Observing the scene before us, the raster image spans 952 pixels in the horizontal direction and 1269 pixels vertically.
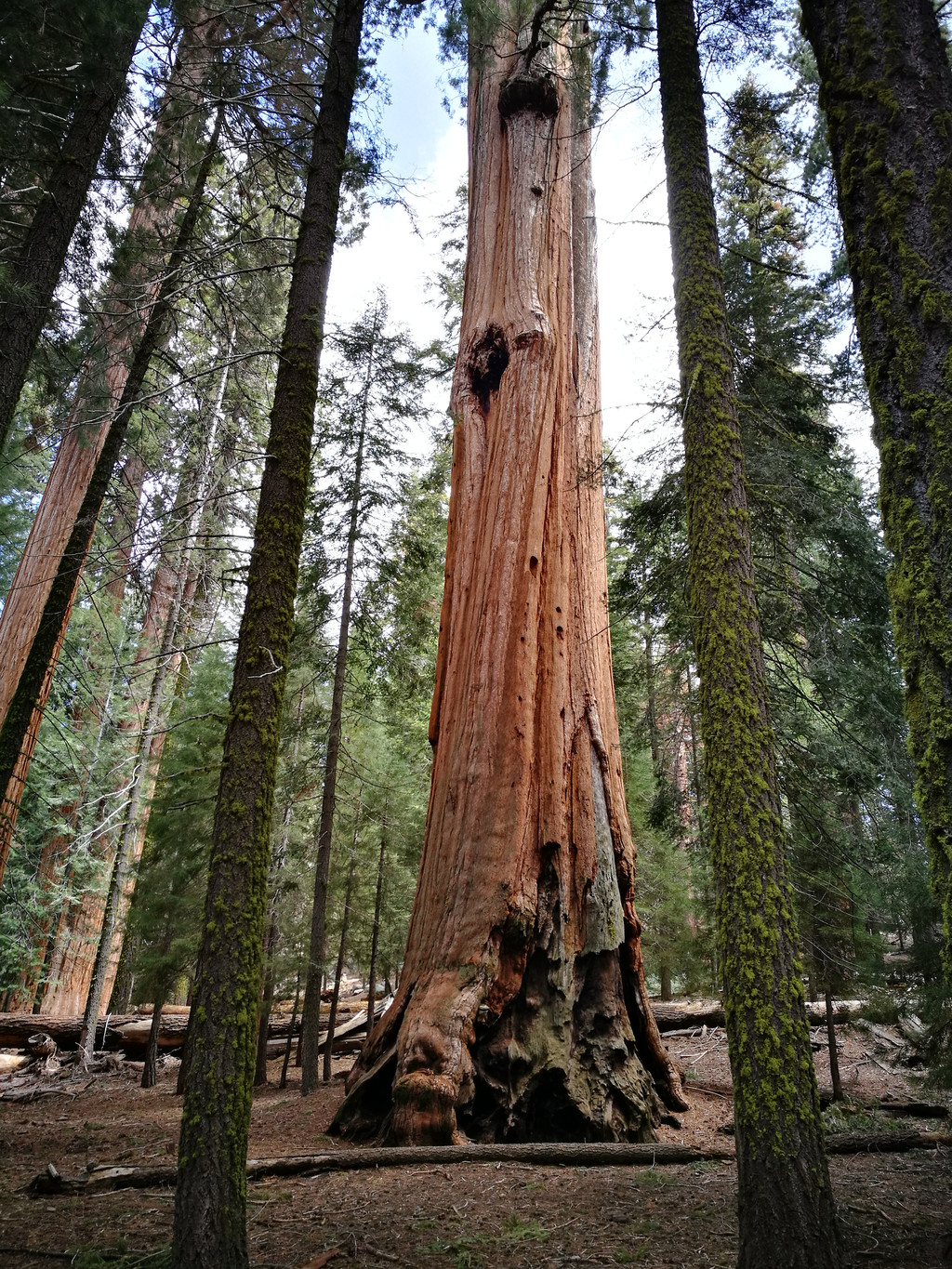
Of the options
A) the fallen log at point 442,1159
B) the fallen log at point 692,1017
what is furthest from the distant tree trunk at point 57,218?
the fallen log at point 692,1017

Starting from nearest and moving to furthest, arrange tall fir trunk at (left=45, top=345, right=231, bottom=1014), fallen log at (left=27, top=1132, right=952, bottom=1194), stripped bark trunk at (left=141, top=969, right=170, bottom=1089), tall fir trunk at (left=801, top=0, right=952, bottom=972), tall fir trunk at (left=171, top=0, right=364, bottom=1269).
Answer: tall fir trunk at (left=801, top=0, right=952, bottom=972)
tall fir trunk at (left=171, top=0, right=364, bottom=1269)
fallen log at (left=27, top=1132, right=952, bottom=1194)
stripped bark trunk at (left=141, top=969, right=170, bottom=1089)
tall fir trunk at (left=45, top=345, right=231, bottom=1014)

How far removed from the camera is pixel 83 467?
11.3 meters

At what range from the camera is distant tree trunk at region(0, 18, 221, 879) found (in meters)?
6.16

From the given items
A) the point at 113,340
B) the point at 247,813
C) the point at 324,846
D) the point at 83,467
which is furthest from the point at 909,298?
the point at 83,467

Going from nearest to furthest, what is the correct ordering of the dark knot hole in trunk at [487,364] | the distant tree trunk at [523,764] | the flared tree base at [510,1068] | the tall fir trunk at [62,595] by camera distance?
the flared tree base at [510,1068] → the distant tree trunk at [523,764] → the tall fir trunk at [62,595] → the dark knot hole in trunk at [487,364]

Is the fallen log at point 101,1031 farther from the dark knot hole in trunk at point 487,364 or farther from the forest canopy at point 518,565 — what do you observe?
the dark knot hole in trunk at point 487,364

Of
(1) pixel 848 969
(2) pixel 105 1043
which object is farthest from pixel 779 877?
(2) pixel 105 1043

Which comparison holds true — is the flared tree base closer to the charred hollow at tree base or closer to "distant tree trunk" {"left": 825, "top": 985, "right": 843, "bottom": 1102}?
the charred hollow at tree base

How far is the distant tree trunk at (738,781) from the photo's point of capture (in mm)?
3021

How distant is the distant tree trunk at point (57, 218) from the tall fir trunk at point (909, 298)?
5900mm

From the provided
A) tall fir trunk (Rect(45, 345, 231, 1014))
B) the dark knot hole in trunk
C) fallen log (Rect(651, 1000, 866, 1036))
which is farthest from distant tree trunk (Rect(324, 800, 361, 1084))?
the dark knot hole in trunk

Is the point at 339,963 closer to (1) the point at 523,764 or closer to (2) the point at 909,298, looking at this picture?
(1) the point at 523,764

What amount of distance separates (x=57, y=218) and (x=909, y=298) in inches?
279

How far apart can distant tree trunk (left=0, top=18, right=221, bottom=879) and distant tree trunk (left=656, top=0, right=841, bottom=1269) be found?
3318 millimetres
